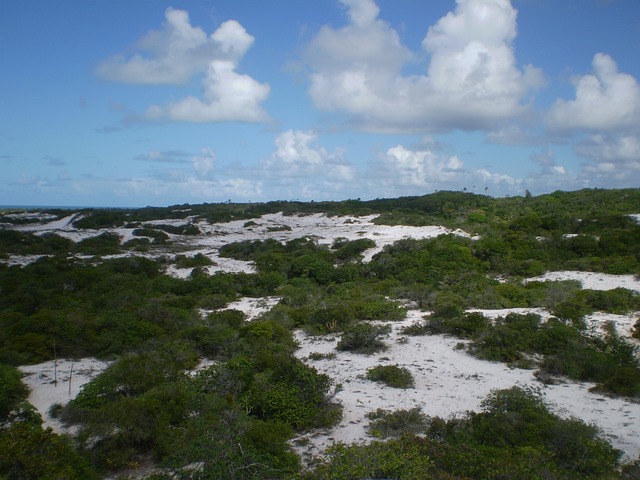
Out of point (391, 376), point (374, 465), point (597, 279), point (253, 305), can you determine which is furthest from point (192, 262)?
point (374, 465)

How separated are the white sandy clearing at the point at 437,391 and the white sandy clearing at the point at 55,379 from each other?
5.29 m

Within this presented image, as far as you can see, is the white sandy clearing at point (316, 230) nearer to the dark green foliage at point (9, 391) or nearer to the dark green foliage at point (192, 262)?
the dark green foliage at point (192, 262)

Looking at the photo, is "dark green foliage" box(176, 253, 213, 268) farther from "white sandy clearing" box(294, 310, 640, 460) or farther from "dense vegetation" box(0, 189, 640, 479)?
"white sandy clearing" box(294, 310, 640, 460)

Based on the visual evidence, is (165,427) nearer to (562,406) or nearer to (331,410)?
(331,410)

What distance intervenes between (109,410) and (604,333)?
1247cm

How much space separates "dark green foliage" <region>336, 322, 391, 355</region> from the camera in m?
12.9

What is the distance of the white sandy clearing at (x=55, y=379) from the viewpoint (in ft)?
32.1

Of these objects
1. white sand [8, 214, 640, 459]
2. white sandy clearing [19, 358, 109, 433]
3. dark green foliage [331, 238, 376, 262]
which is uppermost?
dark green foliage [331, 238, 376, 262]

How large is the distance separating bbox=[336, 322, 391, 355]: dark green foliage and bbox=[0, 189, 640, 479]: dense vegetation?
34 millimetres

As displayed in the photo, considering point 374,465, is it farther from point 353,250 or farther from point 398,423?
point 353,250

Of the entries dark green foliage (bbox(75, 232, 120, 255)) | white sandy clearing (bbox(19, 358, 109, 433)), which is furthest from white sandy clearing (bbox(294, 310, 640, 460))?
dark green foliage (bbox(75, 232, 120, 255))

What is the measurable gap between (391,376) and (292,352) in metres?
3.26

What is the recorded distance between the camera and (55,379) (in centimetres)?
1093

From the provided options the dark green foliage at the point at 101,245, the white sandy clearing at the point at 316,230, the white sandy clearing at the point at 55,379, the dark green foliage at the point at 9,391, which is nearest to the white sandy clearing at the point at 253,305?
the white sandy clearing at the point at 55,379
